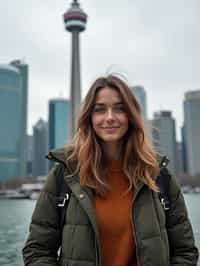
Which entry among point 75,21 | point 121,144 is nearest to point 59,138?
point 75,21

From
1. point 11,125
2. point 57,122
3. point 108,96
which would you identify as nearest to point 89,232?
point 108,96

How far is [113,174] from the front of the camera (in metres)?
2.10

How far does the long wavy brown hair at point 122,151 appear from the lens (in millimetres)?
2021

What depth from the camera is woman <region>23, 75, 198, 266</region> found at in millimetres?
1884

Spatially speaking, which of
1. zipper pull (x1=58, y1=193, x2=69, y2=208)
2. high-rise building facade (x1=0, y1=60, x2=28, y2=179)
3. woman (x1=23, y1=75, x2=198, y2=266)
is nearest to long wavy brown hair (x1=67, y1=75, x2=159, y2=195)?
woman (x1=23, y1=75, x2=198, y2=266)

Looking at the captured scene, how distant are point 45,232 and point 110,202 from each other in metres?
0.37

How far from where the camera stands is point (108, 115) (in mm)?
2064

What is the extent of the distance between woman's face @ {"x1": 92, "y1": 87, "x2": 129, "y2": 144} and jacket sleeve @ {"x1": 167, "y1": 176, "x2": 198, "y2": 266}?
1.37 feet

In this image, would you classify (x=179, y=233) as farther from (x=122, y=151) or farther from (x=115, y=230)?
(x=122, y=151)

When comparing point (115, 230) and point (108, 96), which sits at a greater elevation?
point (108, 96)

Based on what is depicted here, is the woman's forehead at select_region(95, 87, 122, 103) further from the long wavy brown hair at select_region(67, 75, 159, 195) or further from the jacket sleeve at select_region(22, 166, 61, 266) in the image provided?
the jacket sleeve at select_region(22, 166, 61, 266)

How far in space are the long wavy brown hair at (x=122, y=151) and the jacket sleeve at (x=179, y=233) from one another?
0.52 feet

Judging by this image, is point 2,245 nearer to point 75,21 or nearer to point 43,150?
point 75,21

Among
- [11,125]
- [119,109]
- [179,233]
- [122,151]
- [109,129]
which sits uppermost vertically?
[11,125]
